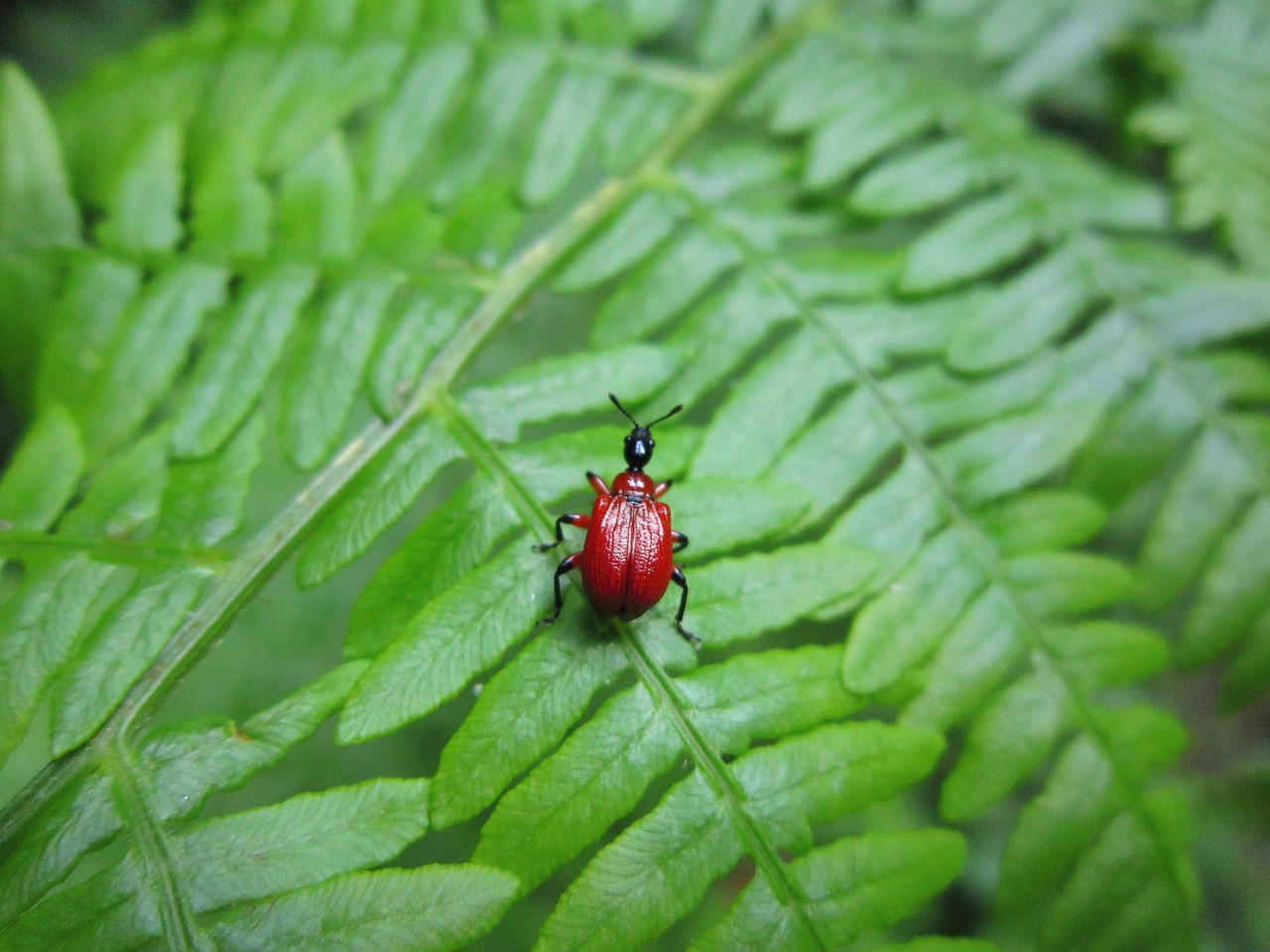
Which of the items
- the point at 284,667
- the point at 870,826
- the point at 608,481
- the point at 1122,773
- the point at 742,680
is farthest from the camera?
the point at 870,826

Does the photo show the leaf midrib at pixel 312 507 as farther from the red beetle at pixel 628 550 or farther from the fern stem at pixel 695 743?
the red beetle at pixel 628 550

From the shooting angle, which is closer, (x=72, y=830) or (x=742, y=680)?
(x=72, y=830)

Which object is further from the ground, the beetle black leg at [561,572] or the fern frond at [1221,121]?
the fern frond at [1221,121]

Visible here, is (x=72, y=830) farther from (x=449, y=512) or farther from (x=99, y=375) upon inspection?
(x=99, y=375)

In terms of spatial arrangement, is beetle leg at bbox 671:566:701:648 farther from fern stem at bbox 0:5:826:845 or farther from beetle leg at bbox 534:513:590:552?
fern stem at bbox 0:5:826:845

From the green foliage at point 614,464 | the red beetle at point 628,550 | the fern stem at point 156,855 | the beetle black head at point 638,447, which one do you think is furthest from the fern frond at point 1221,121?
the fern stem at point 156,855

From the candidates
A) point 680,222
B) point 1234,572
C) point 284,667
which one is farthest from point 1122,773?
point 284,667
